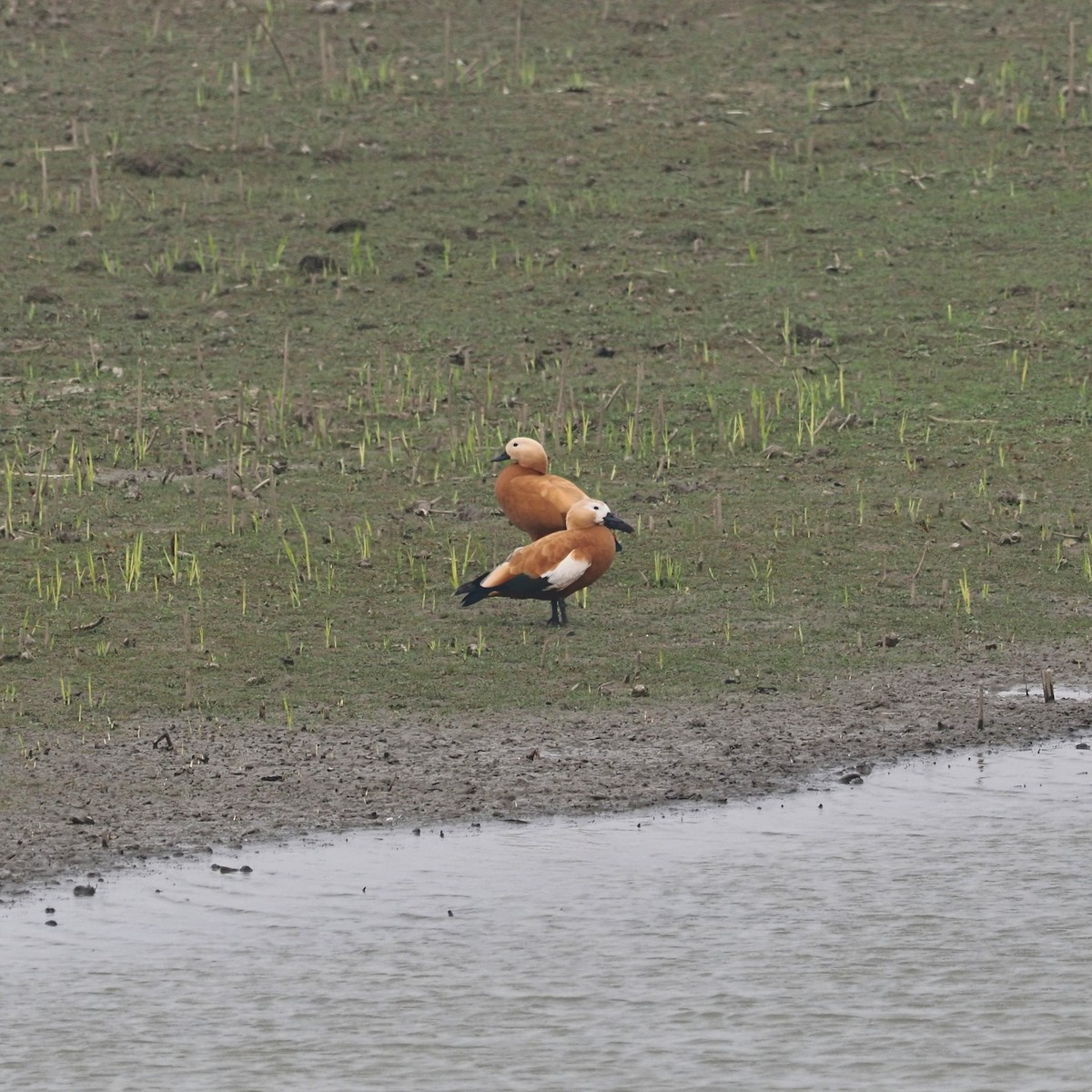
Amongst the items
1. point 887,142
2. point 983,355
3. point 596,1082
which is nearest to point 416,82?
point 887,142

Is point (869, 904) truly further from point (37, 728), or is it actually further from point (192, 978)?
point (37, 728)

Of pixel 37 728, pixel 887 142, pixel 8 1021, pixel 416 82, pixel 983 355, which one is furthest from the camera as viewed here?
pixel 416 82

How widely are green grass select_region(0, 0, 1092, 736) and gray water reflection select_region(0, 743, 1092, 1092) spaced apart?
1.50 metres

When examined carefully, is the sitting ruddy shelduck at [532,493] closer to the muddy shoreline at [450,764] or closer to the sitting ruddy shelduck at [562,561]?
the sitting ruddy shelduck at [562,561]

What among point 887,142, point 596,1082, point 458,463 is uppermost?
point 887,142

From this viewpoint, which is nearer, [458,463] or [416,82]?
[458,463]

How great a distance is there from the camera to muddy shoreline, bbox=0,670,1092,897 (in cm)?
737

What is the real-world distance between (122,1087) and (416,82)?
13.8m

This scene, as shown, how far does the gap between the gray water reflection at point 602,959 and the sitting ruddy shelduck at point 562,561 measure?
5.82ft

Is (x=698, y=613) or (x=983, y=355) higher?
(x=983, y=355)

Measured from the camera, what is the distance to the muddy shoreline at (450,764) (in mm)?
7367

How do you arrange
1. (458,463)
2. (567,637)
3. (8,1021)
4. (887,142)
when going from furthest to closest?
(887,142) → (458,463) → (567,637) → (8,1021)

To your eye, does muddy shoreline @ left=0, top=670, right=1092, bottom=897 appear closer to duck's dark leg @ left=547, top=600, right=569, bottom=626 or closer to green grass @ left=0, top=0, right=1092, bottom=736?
green grass @ left=0, top=0, right=1092, bottom=736

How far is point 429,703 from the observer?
28.6ft
